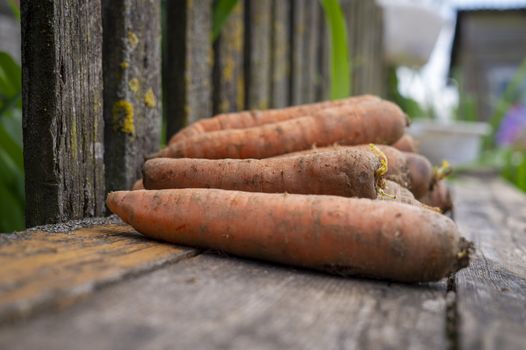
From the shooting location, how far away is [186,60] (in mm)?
1842

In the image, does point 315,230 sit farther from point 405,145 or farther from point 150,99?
point 405,145

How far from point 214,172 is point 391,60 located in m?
4.95

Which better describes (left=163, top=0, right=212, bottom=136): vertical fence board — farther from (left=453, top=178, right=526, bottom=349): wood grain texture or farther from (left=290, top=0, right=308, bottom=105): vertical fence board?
(left=453, top=178, right=526, bottom=349): wood grain texture

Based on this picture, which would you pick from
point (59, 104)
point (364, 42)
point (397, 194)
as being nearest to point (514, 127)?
point (364, 42)

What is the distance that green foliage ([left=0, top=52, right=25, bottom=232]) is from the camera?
1.71 m

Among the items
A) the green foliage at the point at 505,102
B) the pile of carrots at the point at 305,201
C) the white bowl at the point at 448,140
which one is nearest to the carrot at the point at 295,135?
the pile of carrots at the point at 305,201

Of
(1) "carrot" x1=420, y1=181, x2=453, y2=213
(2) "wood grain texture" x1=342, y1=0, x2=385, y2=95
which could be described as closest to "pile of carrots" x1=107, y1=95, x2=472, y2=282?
(1) "carrot" x1=420, y1=181, x2=453, y2=213

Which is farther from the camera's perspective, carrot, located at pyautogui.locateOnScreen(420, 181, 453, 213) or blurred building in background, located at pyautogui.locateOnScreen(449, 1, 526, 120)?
blurred building in background, located at pyautogui.locateOnScreen(449, 1, 526, 120)

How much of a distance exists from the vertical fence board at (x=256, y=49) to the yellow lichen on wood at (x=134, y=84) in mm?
731

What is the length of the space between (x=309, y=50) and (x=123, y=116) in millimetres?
1592

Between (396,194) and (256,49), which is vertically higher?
(256,49)

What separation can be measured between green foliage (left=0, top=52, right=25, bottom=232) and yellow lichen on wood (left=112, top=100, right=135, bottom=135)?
0.37m

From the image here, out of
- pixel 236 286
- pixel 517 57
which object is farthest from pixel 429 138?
pixel 517 57

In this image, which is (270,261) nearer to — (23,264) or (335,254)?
(335,254)
